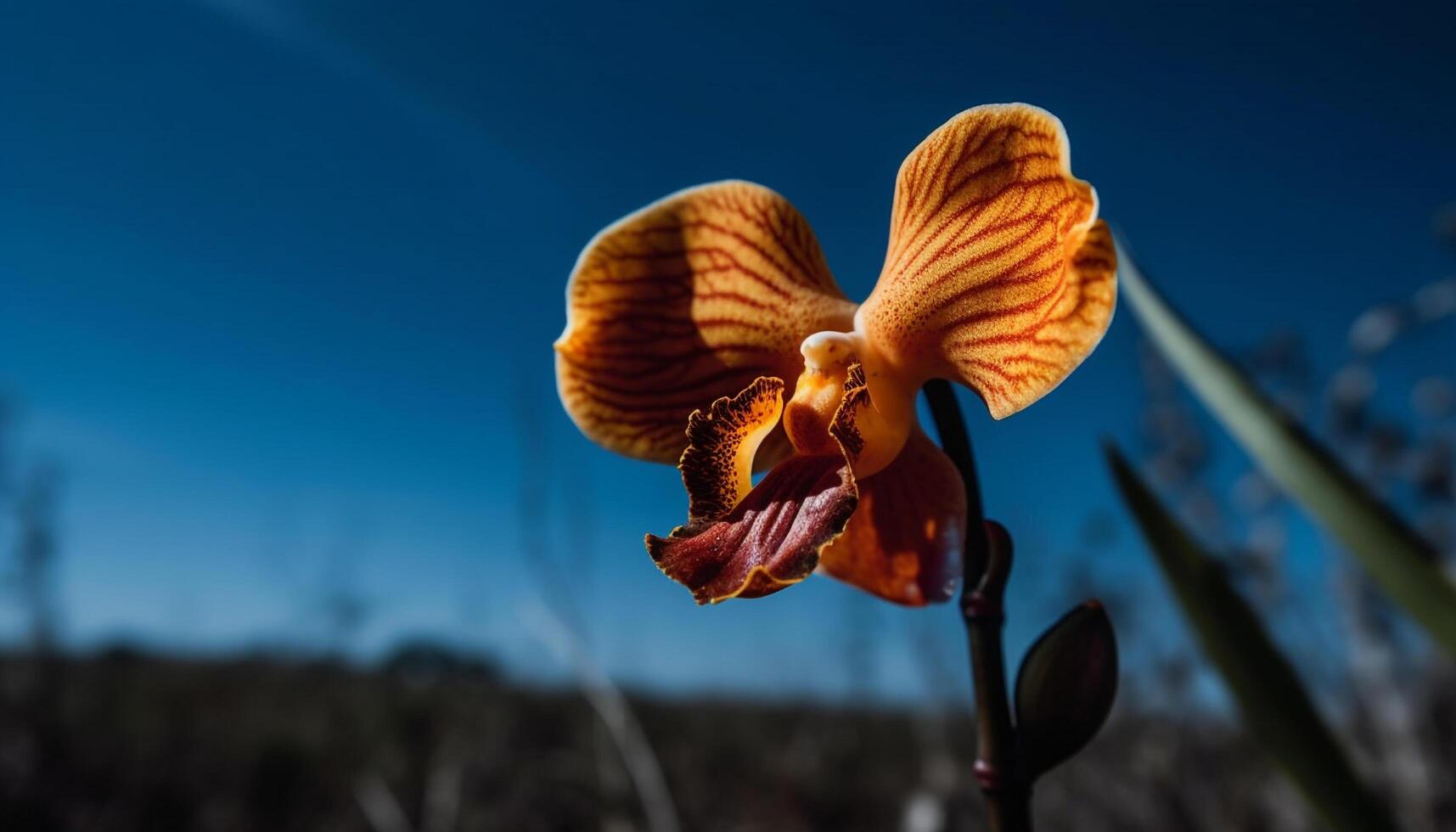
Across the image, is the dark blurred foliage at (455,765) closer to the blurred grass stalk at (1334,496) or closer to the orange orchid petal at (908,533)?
the orange orchid petal at (908,533)

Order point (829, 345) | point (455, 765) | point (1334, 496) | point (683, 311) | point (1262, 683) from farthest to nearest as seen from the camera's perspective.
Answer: point (455, 765)
point (683, 311)
point (829, 345)
point (1262, 683)
point (1334, 496)

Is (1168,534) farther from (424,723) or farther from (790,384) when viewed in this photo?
(424,723)

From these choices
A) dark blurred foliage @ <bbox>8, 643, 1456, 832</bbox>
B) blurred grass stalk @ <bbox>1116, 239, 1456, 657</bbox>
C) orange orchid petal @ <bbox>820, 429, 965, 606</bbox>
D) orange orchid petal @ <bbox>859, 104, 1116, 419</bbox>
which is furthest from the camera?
dark blurred foliage @ <bbox>8, 643, 1456, 832</bbox>

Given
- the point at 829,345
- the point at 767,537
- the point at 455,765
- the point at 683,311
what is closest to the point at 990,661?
the point at 767,537

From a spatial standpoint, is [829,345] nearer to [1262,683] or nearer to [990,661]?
[990,661]

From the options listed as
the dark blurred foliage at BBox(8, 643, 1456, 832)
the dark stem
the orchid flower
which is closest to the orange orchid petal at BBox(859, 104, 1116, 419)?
the orchid flower

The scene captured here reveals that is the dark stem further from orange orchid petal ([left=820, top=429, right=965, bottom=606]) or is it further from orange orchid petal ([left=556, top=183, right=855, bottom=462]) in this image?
orange orchid petal ([left=556, top=183, right=855, bottom=462])

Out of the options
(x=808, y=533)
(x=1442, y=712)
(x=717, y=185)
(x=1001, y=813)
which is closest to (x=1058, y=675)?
(x=1001, y=813)
